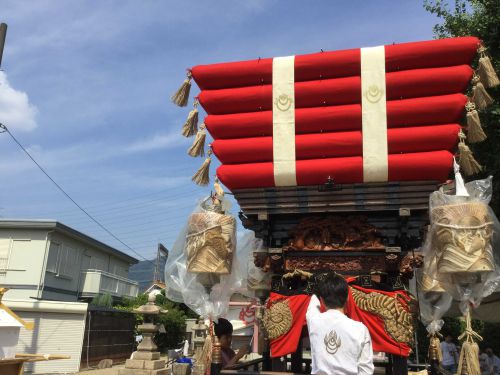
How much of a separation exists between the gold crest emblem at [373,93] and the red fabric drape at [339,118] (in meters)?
0.14

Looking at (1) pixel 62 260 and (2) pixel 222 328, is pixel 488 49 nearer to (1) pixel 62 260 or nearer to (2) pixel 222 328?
(2) pixel 222 328

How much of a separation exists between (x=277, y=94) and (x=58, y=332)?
14223mm

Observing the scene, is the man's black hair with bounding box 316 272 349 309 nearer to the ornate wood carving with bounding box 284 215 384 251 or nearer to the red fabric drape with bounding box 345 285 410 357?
the red fabric drape with bounding box 345 285 410 357

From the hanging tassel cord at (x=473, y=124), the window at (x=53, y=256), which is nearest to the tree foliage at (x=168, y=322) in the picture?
the window at (x=53, y=256)

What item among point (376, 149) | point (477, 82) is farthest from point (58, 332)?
point (477, 82)

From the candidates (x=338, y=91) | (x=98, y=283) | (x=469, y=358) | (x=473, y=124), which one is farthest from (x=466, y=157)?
(x=98, y=283)

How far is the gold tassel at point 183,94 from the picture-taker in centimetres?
547

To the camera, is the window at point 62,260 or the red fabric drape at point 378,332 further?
the window at point 62,260

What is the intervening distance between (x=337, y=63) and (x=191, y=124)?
6.54ft

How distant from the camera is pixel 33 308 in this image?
49.7ft

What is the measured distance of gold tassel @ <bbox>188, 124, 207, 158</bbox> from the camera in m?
5.39

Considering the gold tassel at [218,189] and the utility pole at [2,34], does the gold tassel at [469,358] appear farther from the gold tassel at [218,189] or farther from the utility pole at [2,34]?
the utility pole at [2,34]

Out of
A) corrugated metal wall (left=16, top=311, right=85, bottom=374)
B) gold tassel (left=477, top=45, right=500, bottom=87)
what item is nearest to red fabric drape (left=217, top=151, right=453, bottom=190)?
gold tassel (left=477, top=45, right=500, bottom=87)

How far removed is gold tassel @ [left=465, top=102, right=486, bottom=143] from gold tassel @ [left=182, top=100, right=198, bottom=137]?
3.26 m
